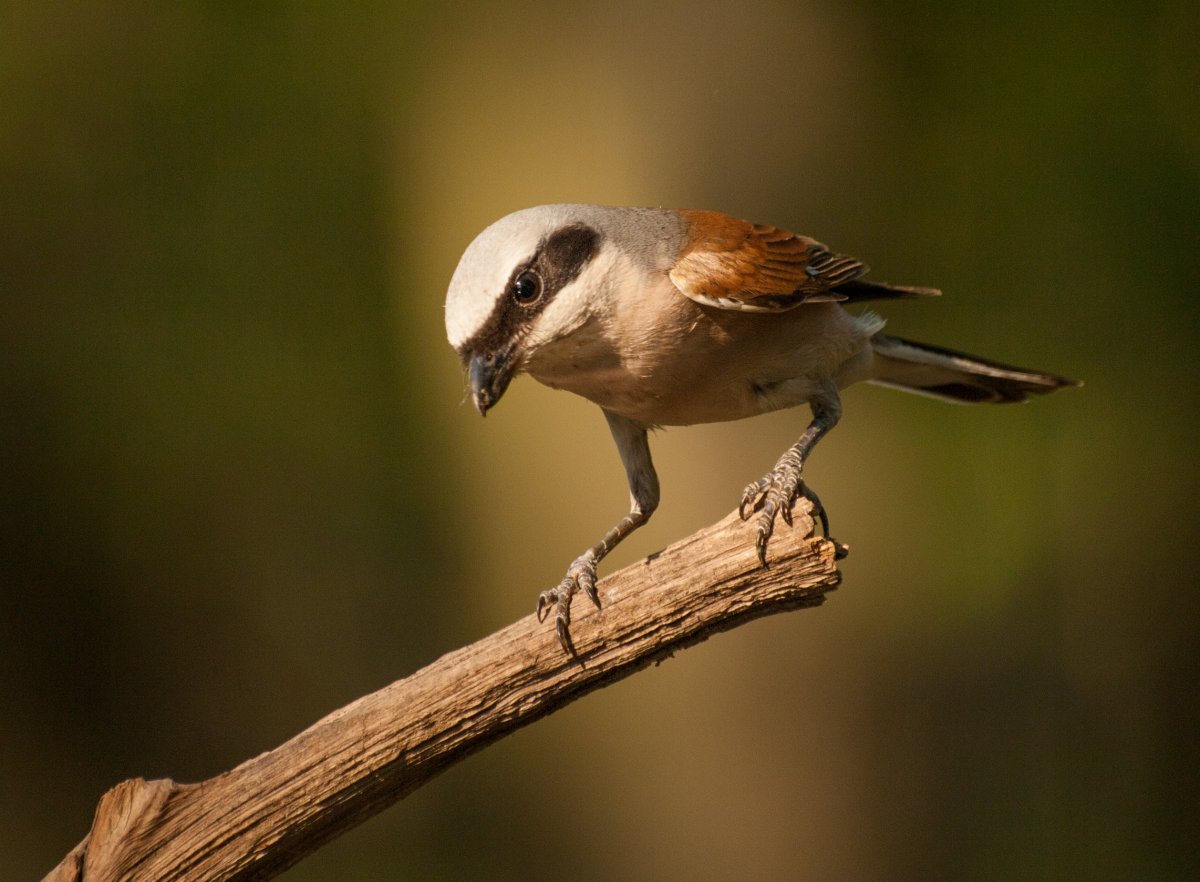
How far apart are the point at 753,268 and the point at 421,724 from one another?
4.30 feet

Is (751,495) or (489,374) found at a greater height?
(489,374)

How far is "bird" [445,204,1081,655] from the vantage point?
246 centimetres

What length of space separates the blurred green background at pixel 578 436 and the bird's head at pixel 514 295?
96.9 inches

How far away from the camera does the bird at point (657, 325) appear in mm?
2459

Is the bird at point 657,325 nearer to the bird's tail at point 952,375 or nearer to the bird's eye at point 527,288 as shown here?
the bird's eye at point 527,288

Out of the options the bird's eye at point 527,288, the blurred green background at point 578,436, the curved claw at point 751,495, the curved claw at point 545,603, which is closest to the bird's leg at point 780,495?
the curved claw at point 751,495

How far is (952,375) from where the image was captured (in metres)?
3.55

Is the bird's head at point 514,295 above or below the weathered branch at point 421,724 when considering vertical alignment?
above

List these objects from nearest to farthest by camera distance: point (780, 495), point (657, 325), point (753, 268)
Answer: point (780, 495), point (657, 325), point (753, 268)

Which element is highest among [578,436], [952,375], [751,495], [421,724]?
[578,436]

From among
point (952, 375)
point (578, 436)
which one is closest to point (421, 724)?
point (952, 375)

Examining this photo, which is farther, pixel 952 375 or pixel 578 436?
pixel 578 436

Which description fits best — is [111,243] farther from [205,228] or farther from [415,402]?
[415,402]

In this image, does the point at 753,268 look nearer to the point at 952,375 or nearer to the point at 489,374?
the point at 489,374
